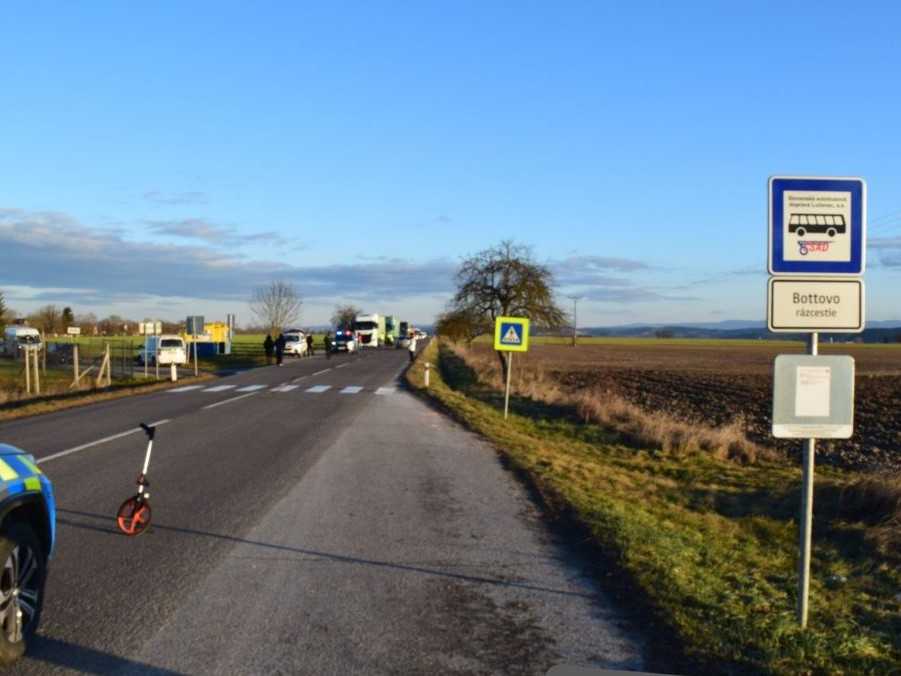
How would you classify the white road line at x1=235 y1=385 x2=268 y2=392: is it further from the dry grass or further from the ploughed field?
the ploughed field

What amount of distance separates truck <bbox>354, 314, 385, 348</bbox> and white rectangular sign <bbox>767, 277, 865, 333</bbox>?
261 feet

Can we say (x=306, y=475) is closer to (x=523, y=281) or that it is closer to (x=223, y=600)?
(x=223, y=600)

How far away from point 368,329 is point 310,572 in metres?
80.6

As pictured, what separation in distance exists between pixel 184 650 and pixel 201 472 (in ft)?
22.8

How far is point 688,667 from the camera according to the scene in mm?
4895

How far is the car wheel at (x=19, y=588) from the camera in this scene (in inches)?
185

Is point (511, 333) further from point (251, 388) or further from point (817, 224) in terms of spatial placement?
point (817, 224)

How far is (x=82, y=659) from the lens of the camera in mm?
4855

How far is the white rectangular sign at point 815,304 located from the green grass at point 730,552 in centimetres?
189

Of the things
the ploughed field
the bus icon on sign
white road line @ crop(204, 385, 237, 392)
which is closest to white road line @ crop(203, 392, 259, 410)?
white road line @ crop(204, 385, 237, 392)

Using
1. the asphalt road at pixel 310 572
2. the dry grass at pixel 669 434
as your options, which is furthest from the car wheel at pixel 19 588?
the dry grass at pixel 669 434

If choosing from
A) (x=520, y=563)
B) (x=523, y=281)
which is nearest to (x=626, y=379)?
(x=523, y=281)

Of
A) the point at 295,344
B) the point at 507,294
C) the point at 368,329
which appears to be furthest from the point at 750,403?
the point at 368,329

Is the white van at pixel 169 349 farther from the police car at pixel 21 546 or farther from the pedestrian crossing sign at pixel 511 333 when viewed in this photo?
the police car at pixel 21 546
